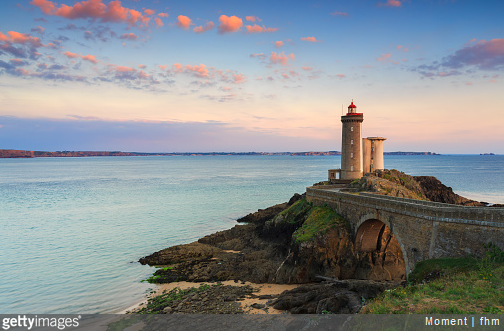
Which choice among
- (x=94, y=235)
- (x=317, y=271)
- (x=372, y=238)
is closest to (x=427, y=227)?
(x=372, y=238)

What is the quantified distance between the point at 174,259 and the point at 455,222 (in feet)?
87.7

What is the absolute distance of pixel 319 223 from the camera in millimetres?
29547

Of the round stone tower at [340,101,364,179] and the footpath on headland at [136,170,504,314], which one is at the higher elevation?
the round stone tower at [340,101,364,179]

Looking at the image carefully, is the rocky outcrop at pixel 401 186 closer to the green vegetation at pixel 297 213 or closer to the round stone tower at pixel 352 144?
the round stone tower at pixel 352 144

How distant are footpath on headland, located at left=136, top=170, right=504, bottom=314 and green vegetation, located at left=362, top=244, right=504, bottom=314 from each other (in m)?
0.03

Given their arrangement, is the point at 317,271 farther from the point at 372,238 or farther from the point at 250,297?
the point at 250,297

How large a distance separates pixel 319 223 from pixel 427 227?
11.7m

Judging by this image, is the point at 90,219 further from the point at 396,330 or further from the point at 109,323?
the point at 396,330

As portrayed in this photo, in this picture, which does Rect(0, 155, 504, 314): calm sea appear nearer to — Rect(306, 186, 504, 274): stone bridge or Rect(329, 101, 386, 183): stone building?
Rect(306, 186, 504, 274): stone bridge

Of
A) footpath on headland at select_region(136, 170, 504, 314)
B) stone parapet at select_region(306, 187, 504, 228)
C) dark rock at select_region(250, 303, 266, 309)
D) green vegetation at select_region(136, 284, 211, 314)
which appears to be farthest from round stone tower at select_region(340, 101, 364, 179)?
dark rock at select_region(250, 303, 266, 309)

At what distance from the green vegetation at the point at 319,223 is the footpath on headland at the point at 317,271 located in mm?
113

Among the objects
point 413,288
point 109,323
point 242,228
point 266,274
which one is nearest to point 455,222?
point 413,288

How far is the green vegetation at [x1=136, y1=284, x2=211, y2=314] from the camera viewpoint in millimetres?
21688

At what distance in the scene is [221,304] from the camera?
844 inches
